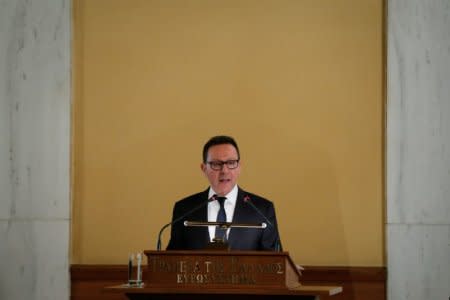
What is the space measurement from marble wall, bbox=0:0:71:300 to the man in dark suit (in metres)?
1.60

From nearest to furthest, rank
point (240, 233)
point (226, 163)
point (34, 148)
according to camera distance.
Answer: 1. point (240, 233)
2. point (226, 163)
3. point (34, 148)

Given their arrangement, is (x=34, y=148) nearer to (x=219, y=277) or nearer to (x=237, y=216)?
(x=237, y=216)

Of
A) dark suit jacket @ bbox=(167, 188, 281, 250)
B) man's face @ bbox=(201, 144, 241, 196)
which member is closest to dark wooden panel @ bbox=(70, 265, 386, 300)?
dark suit jacket @ bbox=(167, 188, 281, 250)

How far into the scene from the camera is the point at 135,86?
747cm

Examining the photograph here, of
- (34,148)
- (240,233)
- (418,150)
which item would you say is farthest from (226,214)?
(34,148)

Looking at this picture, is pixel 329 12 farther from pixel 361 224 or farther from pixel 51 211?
pixel 51 211

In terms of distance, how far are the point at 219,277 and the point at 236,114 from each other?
9.05 ft

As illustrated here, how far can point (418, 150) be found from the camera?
712 centimetres

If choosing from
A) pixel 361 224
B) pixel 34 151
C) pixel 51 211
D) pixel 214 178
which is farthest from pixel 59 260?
pixel 361 224

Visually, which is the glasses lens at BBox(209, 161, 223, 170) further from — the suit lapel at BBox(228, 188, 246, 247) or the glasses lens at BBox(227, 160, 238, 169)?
the suit lapel at BBox(228, 188, 246, 247)

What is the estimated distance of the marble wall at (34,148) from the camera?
23.8ft

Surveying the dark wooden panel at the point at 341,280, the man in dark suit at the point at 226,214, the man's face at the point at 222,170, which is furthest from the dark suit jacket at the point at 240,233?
the dark wooden panel at the point at 341,280

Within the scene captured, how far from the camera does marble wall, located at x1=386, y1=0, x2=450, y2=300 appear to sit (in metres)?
7.02

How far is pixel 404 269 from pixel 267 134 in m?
1.57
